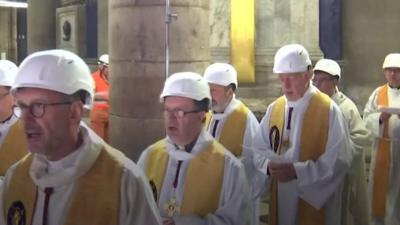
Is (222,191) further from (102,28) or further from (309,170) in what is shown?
(102,28)

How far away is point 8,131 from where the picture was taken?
470cm

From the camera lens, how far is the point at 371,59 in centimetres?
1026

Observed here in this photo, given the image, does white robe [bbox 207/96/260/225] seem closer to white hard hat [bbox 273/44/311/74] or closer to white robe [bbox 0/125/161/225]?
white hard hat [bbox 273/44/311/74]

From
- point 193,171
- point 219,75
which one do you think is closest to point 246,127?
point 219,75

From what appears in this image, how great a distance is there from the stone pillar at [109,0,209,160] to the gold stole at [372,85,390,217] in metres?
2.06

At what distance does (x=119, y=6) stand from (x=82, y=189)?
418 centimetres

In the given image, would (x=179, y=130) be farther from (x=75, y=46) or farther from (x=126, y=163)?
(x=75, y=46)

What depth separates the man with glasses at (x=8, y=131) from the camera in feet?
15.1

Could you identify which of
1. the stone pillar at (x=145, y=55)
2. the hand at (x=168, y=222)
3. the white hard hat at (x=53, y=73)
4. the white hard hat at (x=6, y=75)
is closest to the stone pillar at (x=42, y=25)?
the stone pillar at (x=145, y=55)

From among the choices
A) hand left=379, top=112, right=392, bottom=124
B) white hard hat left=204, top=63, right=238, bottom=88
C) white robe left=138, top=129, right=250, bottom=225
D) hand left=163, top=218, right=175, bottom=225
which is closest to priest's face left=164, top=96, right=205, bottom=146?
white robe left=138, top=129, right=250, bottom=225

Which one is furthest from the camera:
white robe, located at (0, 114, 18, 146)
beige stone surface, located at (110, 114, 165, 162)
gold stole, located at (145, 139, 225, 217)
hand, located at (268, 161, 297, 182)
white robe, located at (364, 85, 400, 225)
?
white robe, located at (364, 85, 400, 225)

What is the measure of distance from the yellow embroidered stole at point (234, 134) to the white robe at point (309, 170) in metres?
0.36

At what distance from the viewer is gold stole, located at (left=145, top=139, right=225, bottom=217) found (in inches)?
149

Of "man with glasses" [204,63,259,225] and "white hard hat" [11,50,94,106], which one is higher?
"white hard hat" [11,50,94,106]
